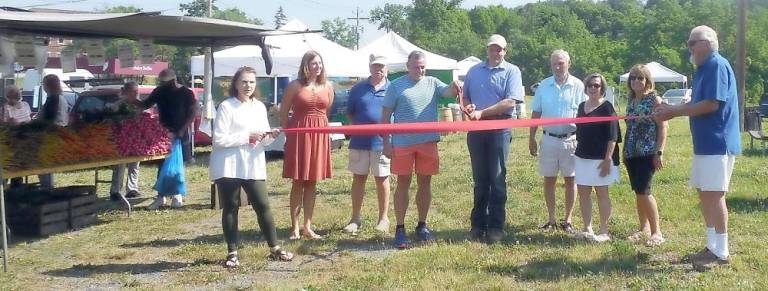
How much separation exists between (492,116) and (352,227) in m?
1.95

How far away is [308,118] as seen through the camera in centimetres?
780

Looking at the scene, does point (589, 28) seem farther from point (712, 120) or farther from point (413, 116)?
point (712, 120)

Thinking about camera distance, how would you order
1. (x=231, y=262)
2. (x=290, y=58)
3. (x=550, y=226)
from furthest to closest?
(x=290, y=58), (x=550, y=226), (x=231, y=262)

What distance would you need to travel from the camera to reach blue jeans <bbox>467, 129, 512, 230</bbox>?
7625 millimetres

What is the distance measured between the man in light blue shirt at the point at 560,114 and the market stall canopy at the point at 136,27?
10.5 ft

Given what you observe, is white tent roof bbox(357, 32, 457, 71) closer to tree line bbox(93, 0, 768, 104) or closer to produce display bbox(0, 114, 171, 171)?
tree line bbox(93, 0, 768, 104)

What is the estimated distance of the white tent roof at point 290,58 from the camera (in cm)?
1838

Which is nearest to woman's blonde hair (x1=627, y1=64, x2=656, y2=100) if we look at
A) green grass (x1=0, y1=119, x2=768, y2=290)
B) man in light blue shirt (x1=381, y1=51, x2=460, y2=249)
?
green grass (x1=0, y1=119, x2=768, y2=290)

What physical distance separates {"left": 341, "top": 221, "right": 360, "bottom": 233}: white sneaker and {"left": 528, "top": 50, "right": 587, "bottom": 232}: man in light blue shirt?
1.87 meters

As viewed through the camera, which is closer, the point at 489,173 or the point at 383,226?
the point at 489,173

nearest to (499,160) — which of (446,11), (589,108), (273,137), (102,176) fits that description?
(589,108)

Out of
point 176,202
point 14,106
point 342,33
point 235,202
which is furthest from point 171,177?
point 342,33

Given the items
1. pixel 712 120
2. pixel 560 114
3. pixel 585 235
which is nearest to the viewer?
pixel 712 120

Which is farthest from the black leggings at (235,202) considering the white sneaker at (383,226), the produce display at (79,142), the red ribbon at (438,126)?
the produce display at (79,142)
